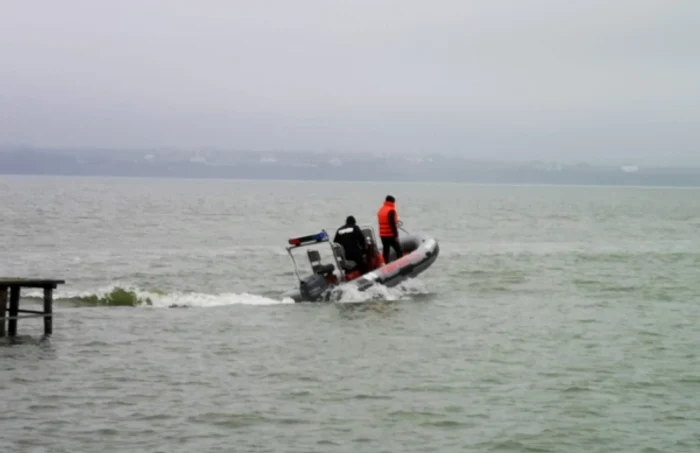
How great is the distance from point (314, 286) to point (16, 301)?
5.75m

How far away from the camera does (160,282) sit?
1011 inches

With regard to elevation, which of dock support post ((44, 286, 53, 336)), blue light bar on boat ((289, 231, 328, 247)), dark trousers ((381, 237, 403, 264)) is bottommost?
dock support post ((44, 286, 53, 336))

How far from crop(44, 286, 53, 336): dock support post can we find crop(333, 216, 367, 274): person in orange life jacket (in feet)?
18.6

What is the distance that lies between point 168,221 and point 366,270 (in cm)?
3920

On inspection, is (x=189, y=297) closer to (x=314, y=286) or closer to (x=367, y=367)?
(x=314, y=286)

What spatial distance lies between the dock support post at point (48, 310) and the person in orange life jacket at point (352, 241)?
5.67 m

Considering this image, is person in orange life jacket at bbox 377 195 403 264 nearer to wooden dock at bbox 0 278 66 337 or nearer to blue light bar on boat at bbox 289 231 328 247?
blue light bar on boat at bbox 289 231 328 247

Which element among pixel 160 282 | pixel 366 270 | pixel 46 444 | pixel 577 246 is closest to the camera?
pixel 46 444

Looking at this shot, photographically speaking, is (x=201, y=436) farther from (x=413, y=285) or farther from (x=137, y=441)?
(x=413, y=285)

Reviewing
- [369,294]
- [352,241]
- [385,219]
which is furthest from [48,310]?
[385,219]

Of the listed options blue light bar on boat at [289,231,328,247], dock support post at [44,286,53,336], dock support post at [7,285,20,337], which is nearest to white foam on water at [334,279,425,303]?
blue light bar on boat at [289,231,328,247]

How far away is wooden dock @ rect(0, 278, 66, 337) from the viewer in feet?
51.1

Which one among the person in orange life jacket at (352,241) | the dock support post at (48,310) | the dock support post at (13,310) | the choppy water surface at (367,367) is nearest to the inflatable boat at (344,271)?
the person in orange life jacket at (352,241)

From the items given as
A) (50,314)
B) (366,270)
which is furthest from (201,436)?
(366,270)
